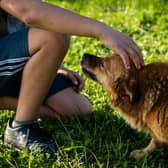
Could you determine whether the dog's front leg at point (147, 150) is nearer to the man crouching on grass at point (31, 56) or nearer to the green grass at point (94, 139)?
the green grass at point (94, 139)

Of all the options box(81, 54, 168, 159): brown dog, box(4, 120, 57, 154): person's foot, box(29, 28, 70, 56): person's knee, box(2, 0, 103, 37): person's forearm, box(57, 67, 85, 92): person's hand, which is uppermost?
box(2, 0, 103, 37): person's forearm

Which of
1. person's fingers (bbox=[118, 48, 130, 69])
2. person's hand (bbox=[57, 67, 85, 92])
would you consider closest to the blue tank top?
person's hand (bbox=[57, 67, 85, 92])

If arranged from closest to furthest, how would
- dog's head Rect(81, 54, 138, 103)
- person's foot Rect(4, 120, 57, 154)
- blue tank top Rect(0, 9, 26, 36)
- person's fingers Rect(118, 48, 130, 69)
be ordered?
person's fingers Rect(118, 48, 130, 69), dog's head Rect(81, 54, 138, 103), person's foot Rect(4, 120, 57, 154), blue tank top Rect(0, 9, 26, 36)

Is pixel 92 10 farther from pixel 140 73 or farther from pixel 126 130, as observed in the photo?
pixel 140 73

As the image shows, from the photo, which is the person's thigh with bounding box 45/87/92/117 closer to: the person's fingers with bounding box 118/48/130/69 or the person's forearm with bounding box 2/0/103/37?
the person's forearm with bounding box 2/0/103/37

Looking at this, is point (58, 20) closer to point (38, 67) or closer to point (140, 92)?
point (38, 67)

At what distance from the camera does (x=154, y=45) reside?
5633 millimetres

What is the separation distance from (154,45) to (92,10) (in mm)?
1832

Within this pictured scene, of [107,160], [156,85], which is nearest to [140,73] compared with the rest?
[156,85]

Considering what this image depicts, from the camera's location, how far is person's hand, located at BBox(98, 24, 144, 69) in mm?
2983

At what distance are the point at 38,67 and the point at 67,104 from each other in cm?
68

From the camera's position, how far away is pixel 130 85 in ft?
10.8

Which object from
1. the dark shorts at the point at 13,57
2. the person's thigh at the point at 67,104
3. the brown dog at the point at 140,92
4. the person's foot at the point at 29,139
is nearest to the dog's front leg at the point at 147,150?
the brown dog at the point at 140,92

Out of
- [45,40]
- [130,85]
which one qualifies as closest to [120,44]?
[130,85]
